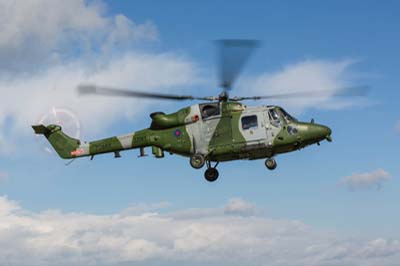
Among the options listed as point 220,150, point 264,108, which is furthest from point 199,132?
point 264,108

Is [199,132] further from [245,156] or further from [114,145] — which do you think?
[114,145]

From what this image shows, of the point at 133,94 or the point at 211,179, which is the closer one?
the point at 133,94

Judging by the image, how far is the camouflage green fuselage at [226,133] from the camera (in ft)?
125

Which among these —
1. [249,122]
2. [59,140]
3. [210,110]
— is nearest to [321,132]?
[249,122]

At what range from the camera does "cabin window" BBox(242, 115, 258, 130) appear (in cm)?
3841

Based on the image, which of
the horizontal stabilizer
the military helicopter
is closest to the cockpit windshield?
the military helicopter

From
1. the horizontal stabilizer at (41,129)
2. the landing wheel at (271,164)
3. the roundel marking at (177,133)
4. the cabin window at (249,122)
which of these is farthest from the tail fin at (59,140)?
the landing wheel at (271,164)

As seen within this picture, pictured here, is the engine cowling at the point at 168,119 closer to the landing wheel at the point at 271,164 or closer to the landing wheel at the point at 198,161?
the landing wheel at the point at 198,161

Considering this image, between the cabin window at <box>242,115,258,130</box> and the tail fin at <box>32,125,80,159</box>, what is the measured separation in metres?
12.6

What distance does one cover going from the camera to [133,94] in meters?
35.7

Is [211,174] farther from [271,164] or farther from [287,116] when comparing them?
[287,116]

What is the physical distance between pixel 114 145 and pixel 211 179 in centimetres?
705

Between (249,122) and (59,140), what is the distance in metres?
14.9

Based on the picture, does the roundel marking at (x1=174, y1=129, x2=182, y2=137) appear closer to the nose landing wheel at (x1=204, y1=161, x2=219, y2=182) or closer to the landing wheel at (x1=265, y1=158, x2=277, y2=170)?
the nose landing wheel at (x1=204, y1=161, x2=219, y2=182)
